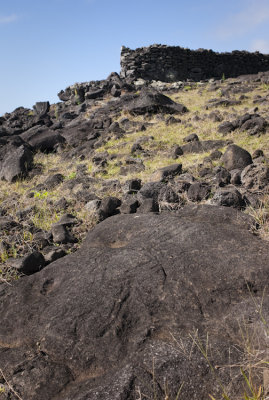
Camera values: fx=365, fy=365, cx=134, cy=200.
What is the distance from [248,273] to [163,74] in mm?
17849

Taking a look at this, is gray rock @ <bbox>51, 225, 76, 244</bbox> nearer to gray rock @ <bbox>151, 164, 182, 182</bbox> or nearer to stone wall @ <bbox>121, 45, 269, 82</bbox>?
gray rock @ <bbox>151, 164, 182, 182</bbox>

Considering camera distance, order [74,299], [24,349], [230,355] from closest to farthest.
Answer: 1. [230,355]
2. [24,349]
3. [74,299]

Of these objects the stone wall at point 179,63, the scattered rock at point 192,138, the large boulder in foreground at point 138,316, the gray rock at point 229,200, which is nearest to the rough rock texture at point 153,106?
the scattered rock at point 192,138

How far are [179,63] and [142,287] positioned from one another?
18.5 meters

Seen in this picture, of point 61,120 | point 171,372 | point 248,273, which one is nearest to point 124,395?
point 171,372

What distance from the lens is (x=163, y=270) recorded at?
291 centimetres

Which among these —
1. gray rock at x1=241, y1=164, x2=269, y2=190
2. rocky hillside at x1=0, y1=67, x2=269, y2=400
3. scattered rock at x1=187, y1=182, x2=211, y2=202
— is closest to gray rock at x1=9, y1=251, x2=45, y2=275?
rocky hillside at x1=0, y1=67, x2=269, y2=400

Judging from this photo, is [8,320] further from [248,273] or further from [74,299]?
[248,273]

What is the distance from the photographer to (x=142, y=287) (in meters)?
2.78

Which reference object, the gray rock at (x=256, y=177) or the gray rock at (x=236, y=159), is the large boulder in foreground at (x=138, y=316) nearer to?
the gray rock at (x=256, y=177)

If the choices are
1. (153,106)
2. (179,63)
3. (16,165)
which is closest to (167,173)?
(16,165)

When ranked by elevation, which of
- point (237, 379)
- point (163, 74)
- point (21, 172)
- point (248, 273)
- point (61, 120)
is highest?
point (163, 74)

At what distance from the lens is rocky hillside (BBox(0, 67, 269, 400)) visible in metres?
2.13

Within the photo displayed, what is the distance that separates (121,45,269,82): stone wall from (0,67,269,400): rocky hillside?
13476mm
